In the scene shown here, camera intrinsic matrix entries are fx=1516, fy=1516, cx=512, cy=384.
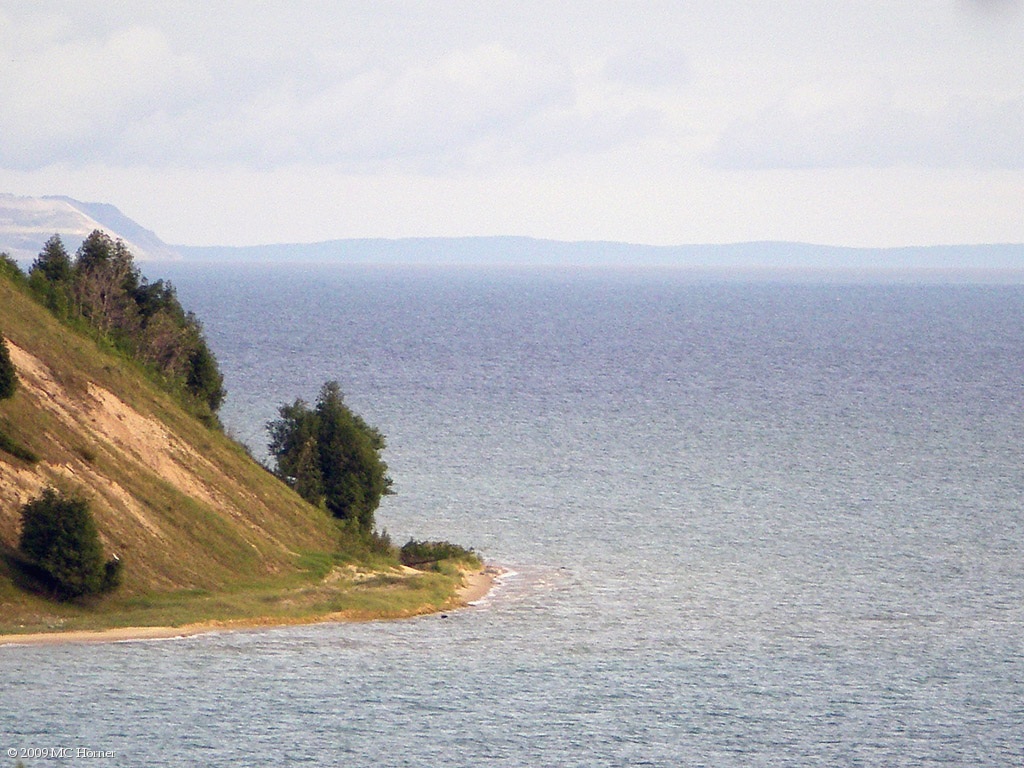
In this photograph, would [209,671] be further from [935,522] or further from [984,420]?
[984,420]

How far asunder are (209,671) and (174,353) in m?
26.8

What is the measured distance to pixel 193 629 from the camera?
1853 inches

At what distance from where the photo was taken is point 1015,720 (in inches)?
1591

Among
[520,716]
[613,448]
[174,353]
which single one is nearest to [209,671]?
[520,716]

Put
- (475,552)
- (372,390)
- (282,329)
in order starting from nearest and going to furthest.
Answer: (475,552), (372,390), (282,329)

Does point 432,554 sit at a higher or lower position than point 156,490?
lower

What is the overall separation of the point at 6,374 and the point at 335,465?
15.6 m

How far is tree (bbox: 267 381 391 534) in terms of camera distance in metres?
61.9

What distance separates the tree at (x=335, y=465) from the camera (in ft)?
203

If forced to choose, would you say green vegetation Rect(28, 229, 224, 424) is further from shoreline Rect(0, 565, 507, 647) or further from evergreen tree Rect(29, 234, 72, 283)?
shoreline Rect(0, 565, 507, 647)

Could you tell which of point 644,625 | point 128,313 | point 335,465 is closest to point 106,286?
point 128,313

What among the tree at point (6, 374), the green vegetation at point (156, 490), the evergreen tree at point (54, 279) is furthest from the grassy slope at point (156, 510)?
the evergreen tree at point (54, 279)

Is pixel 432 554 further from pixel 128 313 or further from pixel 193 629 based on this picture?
pixel 128 313

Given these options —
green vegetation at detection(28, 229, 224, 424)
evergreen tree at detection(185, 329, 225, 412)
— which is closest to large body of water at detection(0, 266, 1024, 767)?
evergreen tree at detection(185, 329, 225, 412)
